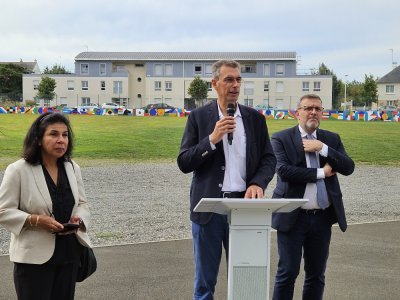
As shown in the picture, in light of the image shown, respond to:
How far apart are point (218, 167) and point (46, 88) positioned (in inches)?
2714

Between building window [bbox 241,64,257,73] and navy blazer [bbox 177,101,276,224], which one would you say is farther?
building window [bbox 241,64,257,73]

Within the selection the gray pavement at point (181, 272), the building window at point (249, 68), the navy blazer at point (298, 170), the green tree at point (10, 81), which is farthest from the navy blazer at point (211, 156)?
the green tree at point (10, 81)

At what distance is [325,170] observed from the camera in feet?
13.3

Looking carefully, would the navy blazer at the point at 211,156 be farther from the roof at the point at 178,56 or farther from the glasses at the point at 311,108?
the roof at the point at 178,56

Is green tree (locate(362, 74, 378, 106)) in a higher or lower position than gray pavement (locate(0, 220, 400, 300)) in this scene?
higher

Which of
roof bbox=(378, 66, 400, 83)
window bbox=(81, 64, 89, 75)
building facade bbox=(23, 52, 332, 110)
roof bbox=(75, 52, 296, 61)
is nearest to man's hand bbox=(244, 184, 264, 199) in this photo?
building facade bbox=(23, 52, 332, 110)

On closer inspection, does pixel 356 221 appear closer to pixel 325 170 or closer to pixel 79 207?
pixel 325 170

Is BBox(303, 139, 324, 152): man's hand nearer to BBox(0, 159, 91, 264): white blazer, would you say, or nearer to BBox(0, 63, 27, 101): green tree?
BBox(0, 159, 91, 264): white blazer

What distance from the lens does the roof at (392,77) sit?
80.6 metres

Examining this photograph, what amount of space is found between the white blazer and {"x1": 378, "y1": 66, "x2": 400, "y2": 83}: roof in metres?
84.1

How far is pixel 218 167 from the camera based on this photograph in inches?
139

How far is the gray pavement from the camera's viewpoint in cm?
489

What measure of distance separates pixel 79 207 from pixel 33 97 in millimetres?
76008

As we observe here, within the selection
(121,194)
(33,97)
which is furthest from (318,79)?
(121,194)
